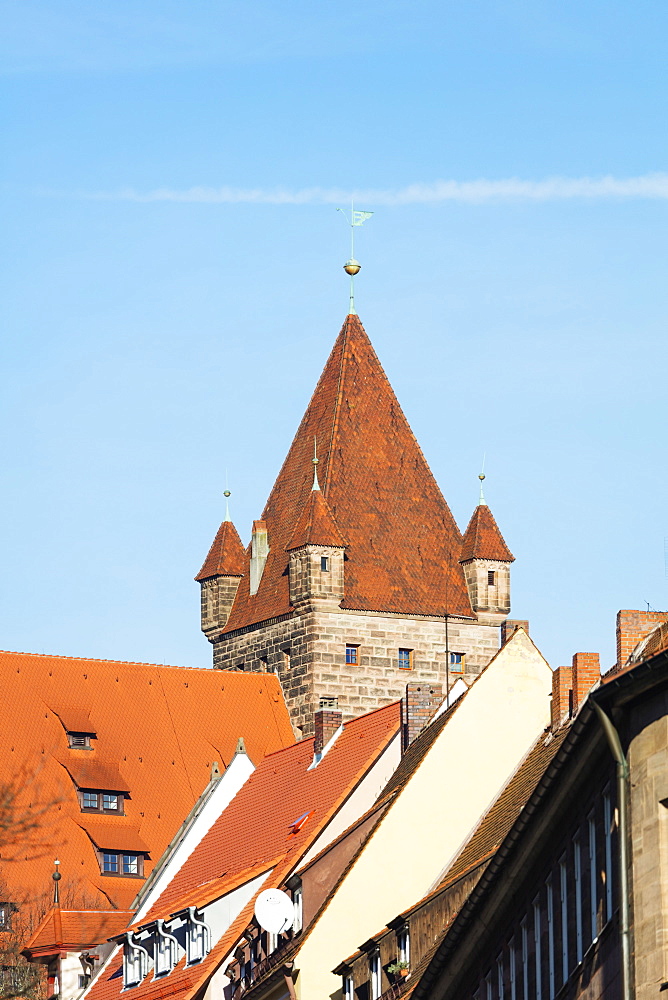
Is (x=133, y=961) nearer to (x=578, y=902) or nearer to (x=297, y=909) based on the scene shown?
(x=297, y=909)

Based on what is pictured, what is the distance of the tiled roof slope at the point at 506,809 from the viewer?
23141 mm

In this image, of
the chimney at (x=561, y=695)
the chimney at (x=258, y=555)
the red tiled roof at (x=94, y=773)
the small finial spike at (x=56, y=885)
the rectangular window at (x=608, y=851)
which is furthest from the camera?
the chimney at (x=258, y=555)

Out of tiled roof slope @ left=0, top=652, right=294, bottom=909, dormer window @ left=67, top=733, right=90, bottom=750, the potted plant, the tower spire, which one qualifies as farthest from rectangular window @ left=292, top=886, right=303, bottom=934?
the tower spire

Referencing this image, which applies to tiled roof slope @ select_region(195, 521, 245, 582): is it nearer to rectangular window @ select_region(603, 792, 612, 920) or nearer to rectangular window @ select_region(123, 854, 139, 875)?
rectangular window @ select_region(123, 854, 139, 875)

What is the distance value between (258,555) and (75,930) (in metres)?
22.6

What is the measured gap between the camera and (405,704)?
3003 cm

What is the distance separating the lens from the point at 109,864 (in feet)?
177

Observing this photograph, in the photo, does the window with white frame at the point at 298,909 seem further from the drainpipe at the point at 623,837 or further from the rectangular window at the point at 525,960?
the drainpipe at the point at 623,837

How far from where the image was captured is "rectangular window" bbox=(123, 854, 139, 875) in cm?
5388

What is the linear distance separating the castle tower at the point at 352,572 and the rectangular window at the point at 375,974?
34.1m

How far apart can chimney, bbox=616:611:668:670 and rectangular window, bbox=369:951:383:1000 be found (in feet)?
23.7

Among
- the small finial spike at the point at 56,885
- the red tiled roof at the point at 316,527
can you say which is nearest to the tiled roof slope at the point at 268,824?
the small finial spike at the point at 56,885

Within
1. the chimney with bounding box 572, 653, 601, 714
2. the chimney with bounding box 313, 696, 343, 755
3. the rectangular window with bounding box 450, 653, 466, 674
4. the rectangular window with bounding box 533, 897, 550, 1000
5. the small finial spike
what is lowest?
the rectangular window with bounding box 533, 897, 550, 1000

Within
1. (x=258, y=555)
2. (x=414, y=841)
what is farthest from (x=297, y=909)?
(x=258, y=555)
